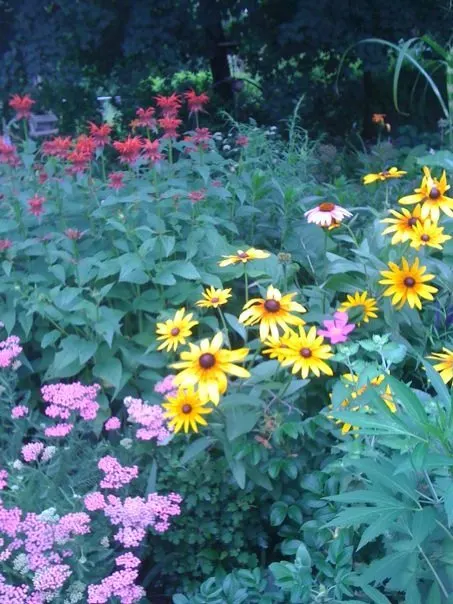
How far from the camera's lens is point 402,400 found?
1.48 meters

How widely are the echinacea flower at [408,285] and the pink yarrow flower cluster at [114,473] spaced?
0.81m

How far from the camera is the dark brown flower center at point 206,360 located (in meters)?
1.84

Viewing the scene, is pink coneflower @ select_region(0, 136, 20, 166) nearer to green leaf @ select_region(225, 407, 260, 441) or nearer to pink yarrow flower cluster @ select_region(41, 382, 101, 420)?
pink yarrow flower cluster @ select_region(41, 382, 101, 420)

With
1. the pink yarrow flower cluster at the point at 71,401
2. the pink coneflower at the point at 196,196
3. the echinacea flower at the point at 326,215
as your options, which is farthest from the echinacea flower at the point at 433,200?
the pink yarrow flower cluster at the point at 71,401

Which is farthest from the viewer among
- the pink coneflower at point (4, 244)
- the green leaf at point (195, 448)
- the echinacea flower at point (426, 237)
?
the pink coneflower at point (4, 244)

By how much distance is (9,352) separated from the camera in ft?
7.57

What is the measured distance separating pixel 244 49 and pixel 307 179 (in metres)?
2.99

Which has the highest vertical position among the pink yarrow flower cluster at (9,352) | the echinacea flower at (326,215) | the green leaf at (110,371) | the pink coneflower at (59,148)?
the pink coneflower at (59,148)

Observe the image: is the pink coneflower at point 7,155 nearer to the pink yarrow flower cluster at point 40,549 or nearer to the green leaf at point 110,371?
the green leaf at point 110,371

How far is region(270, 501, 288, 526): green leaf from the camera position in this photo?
6.81 feet

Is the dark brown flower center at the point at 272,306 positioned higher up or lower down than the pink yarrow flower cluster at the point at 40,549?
higher up

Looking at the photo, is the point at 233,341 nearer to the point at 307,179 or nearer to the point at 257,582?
the point at 257,582

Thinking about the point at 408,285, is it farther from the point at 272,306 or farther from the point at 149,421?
the point at 149,421

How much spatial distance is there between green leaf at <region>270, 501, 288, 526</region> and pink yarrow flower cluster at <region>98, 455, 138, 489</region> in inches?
14.5
